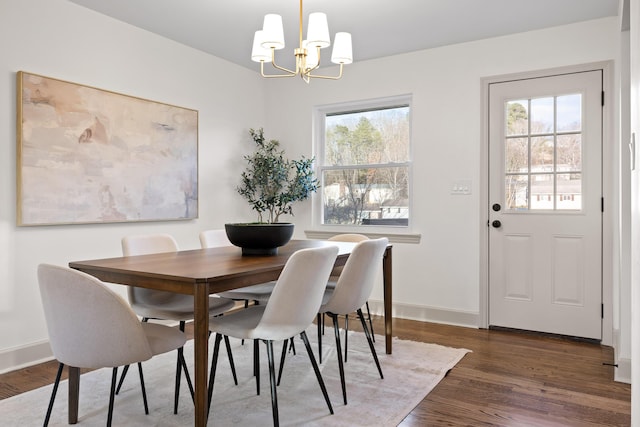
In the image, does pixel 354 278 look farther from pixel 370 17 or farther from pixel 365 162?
pixel 365 162

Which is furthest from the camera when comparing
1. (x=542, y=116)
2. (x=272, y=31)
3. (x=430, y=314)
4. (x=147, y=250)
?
(x=430, y=314)

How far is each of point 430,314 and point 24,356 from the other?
3.12 m

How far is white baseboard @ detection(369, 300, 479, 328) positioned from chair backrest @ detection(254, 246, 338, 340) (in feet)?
7.17

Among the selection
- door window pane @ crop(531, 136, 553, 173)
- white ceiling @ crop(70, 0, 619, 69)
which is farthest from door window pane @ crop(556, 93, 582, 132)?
white ceiling @ crop(70, 0, 619, 69)

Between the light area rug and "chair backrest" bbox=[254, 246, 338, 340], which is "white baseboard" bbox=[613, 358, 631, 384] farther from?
"chair backrest" bbox=[254, 246, 338, 340]

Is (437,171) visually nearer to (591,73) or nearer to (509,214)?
(509,214)

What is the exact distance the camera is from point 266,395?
8.14 feet

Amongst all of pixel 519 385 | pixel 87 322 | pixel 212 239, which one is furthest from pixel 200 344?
pixel 519 385

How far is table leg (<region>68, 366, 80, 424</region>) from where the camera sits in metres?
2.07

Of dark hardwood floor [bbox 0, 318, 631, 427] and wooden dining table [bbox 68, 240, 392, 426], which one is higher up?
wooden dining table [bbox 68, 240, 392, 426]

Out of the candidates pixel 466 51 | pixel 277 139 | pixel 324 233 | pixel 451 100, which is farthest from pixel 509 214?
pixel 277 139

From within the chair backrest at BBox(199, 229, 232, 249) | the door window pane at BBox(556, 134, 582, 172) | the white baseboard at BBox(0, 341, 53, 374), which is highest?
the door window pane at BBox(556, 134, 582, 172)

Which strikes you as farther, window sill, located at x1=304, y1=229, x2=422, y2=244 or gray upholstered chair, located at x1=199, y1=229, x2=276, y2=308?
window sill, located at x1=304, y1=229, x2=422, y2=244

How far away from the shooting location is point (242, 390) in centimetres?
255
